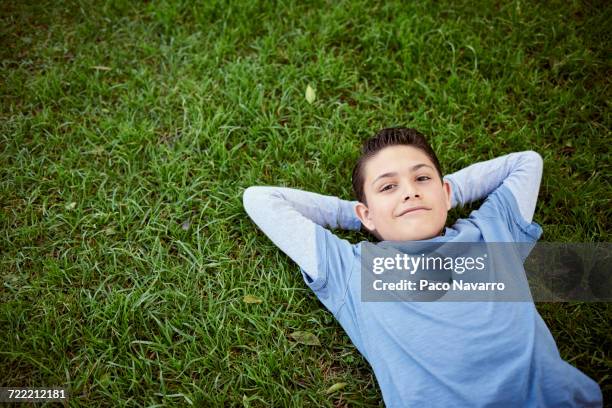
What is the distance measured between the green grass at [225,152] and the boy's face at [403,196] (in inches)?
19.2

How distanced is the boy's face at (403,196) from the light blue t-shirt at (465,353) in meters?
0.15

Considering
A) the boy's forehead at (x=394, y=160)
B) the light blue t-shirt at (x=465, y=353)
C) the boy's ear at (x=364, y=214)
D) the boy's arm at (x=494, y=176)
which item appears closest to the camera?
the light blue t-shirt at (x=465, y=353)

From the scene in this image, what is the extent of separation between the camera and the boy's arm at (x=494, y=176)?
2.78 m

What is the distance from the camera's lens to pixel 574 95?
346 cm

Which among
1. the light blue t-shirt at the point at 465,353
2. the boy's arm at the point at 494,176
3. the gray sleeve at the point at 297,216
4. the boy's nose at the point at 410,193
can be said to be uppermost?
the boy's arm at the point at 494,176

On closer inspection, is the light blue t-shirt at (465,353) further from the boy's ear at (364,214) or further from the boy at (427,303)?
the boy's ear at (364,214)

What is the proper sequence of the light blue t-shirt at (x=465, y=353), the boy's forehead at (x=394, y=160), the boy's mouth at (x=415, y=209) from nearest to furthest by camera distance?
the light blue t-shirt at (x=465, y=353)
the boy's mouth at (x=415, y=209)
the boy's forehead at (x=394, y=160)

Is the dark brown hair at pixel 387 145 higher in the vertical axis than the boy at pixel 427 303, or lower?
higher

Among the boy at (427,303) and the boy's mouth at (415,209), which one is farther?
the boy's mouth at (415,209)

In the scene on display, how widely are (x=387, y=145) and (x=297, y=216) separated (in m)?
0.69

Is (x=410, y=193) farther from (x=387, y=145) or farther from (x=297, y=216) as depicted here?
→ (x=297, y=216)

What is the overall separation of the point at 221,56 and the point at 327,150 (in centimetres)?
127

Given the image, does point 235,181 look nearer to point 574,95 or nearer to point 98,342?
point 98,342

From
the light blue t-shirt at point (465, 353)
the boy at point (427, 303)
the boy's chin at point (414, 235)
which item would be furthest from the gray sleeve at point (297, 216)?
the boy's chin at point (414, 235)
